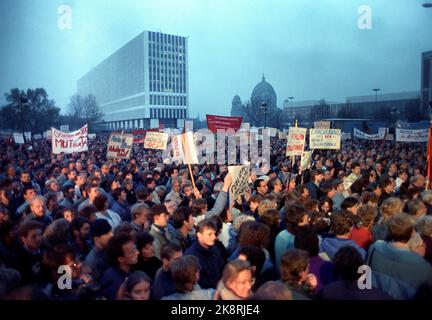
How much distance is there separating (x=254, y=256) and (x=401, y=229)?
1.41 metres

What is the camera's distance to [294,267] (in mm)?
3018

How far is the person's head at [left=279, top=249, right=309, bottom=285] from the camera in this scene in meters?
3.02

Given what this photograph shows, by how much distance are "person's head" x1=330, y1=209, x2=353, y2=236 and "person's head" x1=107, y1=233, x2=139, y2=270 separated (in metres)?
2.06

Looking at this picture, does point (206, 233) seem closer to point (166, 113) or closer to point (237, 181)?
point (237, 181)

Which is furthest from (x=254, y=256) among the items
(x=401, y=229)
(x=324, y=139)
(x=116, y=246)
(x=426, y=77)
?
(x=426, y=77)

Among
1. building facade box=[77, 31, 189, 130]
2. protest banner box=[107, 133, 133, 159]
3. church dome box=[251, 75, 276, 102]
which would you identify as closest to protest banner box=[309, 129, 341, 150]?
protest banner box=[107, 133, 133, 159]

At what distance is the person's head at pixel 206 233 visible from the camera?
3.99 meters

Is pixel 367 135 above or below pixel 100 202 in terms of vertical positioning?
above

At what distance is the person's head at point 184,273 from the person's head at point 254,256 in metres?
0.59

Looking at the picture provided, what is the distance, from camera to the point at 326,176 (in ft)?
32.3

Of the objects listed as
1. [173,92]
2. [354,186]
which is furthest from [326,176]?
[173,92]
